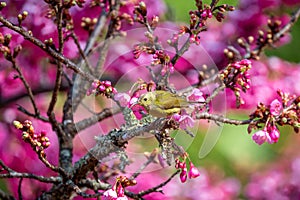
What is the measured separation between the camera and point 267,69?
2457 millimetres

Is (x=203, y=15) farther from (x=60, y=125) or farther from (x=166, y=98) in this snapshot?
(x=60, y=125)

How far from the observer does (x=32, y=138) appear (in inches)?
44.1

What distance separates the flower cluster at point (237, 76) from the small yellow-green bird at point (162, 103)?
0.12 m

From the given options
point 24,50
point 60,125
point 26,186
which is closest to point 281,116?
point 60,125

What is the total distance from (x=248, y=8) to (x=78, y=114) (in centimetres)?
104

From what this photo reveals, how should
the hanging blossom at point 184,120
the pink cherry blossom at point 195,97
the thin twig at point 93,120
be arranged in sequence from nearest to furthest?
the hanging blossom at point 184,120, the pink cherry blossom at point 195,97, the thin twig at point 93,120

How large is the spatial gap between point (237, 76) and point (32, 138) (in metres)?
0.42

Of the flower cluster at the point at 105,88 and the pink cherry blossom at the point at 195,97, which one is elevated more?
the flower cluster at the point at 105,88

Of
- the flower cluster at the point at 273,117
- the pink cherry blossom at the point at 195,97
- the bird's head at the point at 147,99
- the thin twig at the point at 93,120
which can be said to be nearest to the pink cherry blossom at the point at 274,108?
the flower cluster at the point at 273,117

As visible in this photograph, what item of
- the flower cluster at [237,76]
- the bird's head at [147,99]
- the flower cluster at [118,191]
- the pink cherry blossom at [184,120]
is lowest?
the flower cluster at [118,191]

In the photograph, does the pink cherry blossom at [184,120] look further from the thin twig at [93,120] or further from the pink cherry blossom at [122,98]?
the thin twig at [93,120]

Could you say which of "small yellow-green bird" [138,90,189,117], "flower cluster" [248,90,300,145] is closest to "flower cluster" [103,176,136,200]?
"small yellow-green bird" [138,90,189,117]

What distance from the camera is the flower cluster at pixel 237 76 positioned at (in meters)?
1.18

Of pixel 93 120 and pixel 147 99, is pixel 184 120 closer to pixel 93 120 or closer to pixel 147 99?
pixel 147 99
